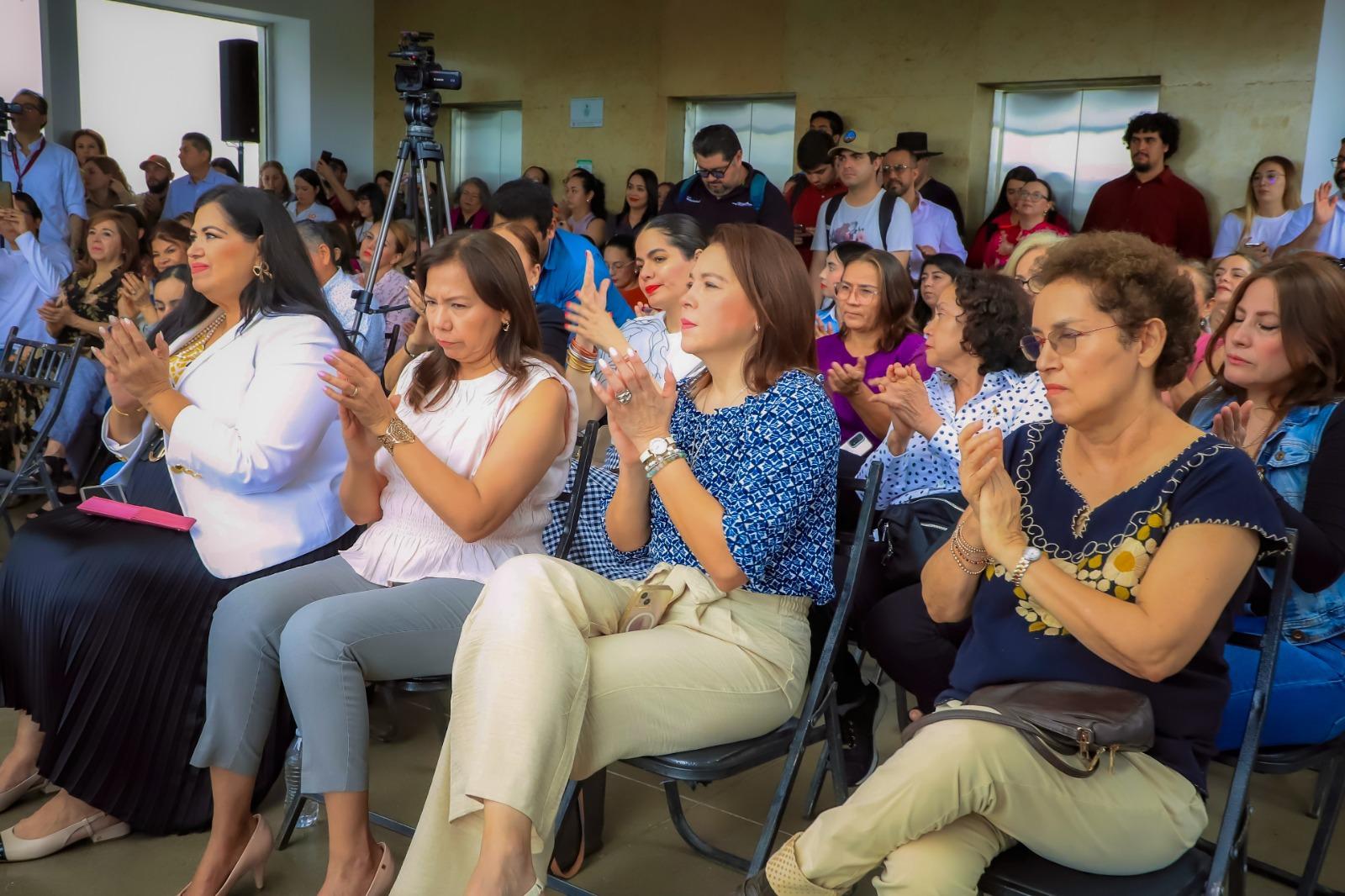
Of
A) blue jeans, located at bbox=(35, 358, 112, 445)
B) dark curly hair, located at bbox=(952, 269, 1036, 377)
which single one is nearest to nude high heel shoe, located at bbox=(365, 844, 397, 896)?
dark curly hair, located at bbox=(952, 269, 1036, 377)

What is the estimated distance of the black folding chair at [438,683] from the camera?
2250 millimetres

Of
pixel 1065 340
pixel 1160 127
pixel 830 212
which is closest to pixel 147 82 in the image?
pixel 830 212

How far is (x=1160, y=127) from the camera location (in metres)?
6.78

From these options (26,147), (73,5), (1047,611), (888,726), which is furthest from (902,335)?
(73,5)

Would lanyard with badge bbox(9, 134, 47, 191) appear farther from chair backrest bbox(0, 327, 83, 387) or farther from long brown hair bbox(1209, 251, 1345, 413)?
long brown hair bbox(1209, 251, 1345, 413)

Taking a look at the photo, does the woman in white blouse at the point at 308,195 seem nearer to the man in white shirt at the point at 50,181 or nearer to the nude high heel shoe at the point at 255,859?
the man in white shirt at the point at 50,181

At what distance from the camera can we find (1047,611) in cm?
168

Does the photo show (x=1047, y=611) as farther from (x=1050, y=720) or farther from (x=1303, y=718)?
(x=1303, y=718)

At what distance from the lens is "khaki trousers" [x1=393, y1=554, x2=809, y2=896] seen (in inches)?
69.2

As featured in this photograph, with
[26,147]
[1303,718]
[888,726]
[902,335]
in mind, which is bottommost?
[888,726]

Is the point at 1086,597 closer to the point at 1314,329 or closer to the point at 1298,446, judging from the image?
the point at 1298,446

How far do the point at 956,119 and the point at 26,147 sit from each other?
5928 millimetres

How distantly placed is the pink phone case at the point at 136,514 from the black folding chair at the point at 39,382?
108 cm

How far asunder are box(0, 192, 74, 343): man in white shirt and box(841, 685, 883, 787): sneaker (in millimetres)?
4147
